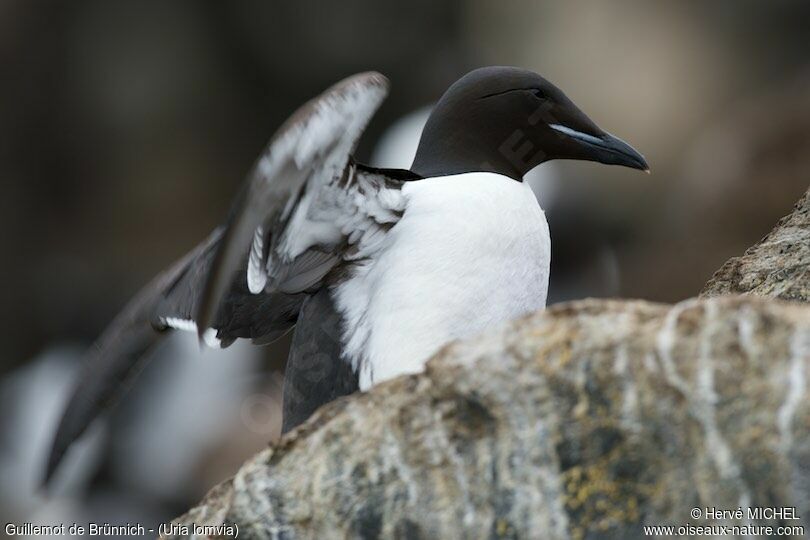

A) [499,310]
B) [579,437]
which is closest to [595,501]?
[579,437]

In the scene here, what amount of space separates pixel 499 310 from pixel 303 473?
3.46 feet

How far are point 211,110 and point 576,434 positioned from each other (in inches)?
456

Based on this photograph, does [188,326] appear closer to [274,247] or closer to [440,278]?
[274,247]

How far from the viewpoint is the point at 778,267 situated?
165 inches

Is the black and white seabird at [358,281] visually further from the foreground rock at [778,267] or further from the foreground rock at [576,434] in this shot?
the foreground rock at [576,434]

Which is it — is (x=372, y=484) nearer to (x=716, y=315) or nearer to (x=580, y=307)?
(x=580, y=307)

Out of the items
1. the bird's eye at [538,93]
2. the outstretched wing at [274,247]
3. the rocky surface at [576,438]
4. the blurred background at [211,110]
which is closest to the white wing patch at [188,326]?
the outstretched wing at [274,247]

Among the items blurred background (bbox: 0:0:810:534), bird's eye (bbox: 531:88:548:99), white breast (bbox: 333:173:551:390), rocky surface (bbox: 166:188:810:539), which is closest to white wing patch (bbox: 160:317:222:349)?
white breast (bbox: 333:173:551:390)

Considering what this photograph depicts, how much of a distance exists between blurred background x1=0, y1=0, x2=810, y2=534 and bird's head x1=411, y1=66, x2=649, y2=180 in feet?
26.5

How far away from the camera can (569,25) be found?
584 inches

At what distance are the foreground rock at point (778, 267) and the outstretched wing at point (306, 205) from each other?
1.04 m

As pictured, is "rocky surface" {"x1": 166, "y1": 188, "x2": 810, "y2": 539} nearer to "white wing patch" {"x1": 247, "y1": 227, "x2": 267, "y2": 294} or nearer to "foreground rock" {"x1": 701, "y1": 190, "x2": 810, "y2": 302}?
"white wing patch" {"x1": 247, "y1": 227, "x2": 267, "y2": 294}

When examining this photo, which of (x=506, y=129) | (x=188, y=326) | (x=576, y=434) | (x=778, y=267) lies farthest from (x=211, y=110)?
(x=576, y=434)

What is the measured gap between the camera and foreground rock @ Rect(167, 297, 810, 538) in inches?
112
